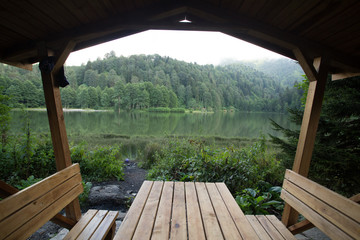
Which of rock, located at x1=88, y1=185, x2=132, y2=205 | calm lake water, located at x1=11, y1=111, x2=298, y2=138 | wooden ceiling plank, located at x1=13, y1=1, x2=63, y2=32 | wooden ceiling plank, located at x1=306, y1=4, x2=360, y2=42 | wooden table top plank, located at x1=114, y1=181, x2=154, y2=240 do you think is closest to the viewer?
wooden table top plank, located at x1=114, y1=181, x2=154, y2=240

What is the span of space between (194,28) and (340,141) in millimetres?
3406

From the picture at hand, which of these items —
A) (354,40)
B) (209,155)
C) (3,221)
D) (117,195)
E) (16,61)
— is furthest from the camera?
(209,155)

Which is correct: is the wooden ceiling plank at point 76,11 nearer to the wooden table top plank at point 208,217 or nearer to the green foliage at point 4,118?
the wooden table top plank at point 208,217

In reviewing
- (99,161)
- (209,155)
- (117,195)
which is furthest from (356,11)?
(99,161)

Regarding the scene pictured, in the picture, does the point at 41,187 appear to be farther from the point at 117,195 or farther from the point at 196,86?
the point at 196,86

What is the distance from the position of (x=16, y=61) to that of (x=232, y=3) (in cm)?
261

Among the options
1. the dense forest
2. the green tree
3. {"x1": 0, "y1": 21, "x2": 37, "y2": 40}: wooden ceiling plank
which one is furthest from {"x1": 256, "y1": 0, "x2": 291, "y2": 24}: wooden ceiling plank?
the green tree

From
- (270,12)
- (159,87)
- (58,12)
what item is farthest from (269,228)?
(159,87)

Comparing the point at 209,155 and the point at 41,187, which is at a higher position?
the point at 41,187

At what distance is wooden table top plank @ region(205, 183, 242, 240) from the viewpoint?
142 cm

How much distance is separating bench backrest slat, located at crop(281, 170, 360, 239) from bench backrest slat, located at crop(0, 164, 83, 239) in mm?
2368

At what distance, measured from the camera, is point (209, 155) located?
4422mm

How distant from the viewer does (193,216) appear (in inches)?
65.7

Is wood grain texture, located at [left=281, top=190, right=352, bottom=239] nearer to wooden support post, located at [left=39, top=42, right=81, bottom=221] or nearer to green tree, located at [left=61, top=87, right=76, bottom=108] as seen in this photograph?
wooden support post, located at [left=39, top=42, right=81, bottom=221]
